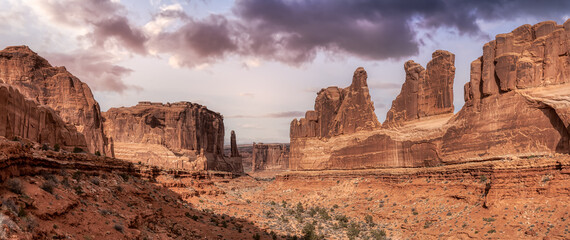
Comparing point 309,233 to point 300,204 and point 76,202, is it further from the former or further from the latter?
point 76,202

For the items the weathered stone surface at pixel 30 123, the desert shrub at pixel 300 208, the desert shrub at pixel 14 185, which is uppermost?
the weathered stone surface at pixel 30 123

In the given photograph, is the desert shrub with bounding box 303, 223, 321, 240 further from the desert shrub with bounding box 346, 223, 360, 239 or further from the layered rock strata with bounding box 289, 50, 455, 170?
the layered rock strata with bounding box 289, 50, 455, 170

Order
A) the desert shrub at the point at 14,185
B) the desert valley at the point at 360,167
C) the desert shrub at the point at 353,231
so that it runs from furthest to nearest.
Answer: the desert shrub at the point at 353,231 < the desert valley at the point at 360,167 < the desert shrub at the point at 14,185

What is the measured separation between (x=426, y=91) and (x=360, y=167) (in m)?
10.5

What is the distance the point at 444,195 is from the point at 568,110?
9075 millimetres

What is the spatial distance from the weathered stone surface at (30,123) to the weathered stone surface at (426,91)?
26655 millimetres

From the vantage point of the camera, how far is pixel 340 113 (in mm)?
50219

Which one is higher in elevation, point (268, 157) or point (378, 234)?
point (268, 157)

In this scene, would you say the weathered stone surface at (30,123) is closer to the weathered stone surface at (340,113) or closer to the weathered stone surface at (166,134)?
the weathered stone surface at (340,113)

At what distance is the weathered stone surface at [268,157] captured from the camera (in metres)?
138

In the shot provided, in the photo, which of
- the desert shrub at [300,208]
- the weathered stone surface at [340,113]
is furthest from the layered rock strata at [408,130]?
the desert shrub at [300,208]

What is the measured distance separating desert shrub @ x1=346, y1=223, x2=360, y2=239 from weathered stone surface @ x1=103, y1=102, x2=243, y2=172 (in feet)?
→ 149

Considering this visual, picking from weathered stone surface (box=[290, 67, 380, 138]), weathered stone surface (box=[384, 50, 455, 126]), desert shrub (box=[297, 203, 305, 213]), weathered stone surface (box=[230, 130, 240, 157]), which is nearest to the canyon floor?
desert shrub (box=[297, 203, 305, 213])

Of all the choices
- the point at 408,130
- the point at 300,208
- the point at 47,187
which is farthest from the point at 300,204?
the point at 47,187
